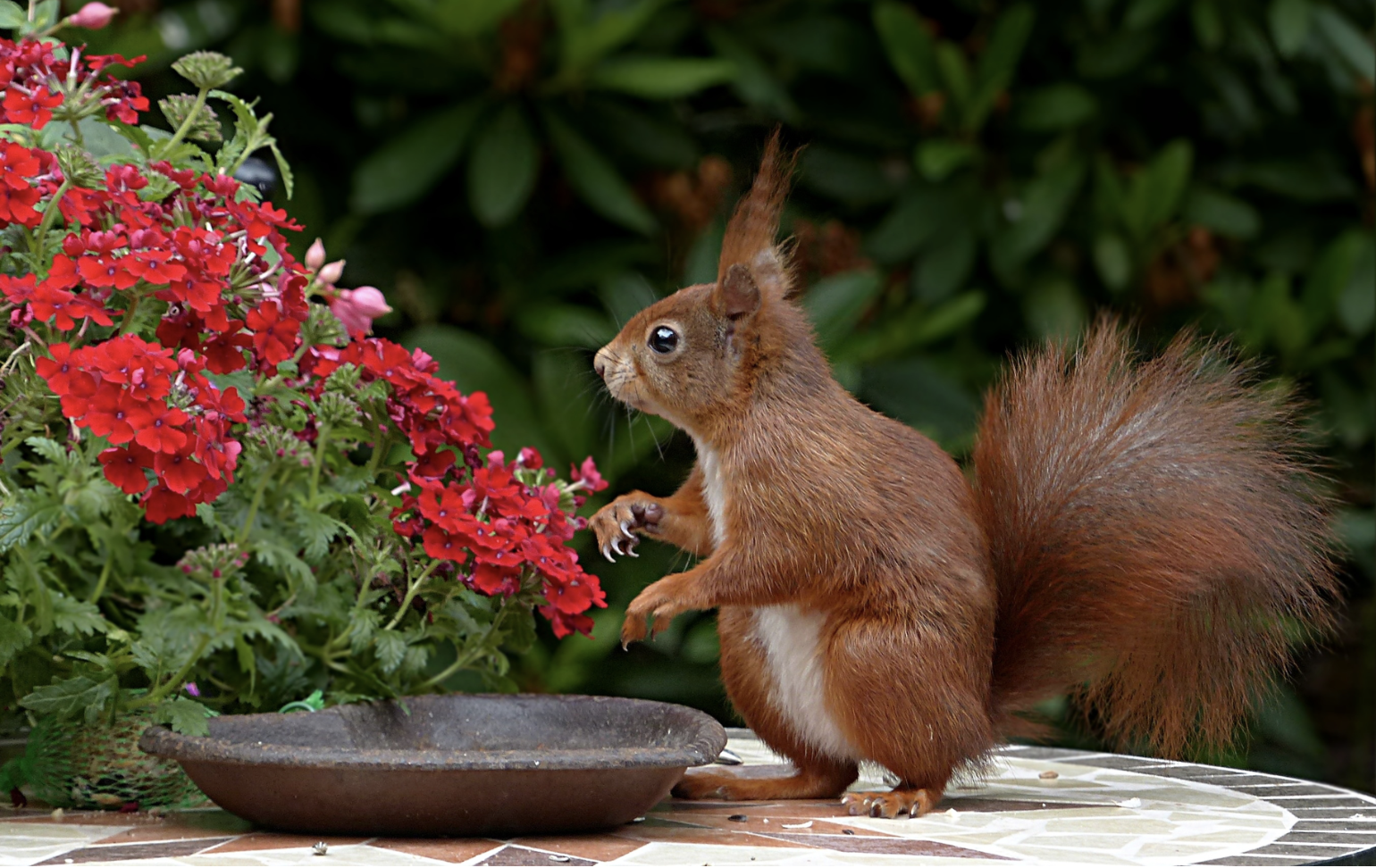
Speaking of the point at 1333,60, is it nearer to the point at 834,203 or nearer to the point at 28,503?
the point at 834,203

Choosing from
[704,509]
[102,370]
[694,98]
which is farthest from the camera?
[694,98]

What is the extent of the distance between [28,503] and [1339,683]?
3184 mm

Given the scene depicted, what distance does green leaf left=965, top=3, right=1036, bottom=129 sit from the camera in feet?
10.3

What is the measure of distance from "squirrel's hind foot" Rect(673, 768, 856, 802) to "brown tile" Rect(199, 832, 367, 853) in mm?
481

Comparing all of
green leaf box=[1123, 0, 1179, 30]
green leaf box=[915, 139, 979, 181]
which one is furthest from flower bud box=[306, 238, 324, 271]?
green leaf box=[1123, 0, 1179, 30]

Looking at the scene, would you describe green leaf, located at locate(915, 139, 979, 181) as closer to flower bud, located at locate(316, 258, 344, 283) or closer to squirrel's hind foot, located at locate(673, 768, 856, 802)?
squirrel's hind foot, located at locate(673, 768, 856, 802)

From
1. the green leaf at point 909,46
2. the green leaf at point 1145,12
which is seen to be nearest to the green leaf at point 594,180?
the green leaf at point 909,46

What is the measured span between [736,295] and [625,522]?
0.30m

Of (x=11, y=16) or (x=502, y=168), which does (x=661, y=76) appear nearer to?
(x=502, y=168)

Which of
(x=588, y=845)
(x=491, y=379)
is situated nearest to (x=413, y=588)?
(x=588, y=845)

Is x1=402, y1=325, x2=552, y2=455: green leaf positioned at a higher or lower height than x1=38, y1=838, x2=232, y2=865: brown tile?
higher

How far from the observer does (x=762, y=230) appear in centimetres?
185

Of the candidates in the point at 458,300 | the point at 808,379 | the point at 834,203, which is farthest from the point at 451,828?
the point at 834,203

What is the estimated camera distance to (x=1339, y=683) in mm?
3760
